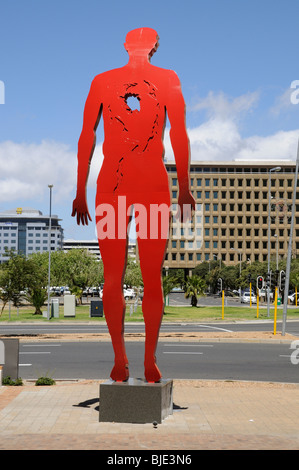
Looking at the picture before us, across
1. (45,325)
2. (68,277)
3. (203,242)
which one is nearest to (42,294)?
(45,325)

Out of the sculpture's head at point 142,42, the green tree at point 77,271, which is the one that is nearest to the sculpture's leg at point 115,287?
the sculpture's head at point 142,42

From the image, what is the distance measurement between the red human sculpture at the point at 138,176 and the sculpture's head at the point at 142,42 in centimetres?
24

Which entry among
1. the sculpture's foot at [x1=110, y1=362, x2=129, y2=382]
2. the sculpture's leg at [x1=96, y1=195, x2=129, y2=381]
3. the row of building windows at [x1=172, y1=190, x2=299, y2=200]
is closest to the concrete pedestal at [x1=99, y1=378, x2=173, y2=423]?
the sculpture's foot at [x1=110, y1=362, x2=129, y2=382]

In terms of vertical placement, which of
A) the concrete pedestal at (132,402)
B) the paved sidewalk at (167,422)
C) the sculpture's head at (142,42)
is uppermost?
A: the sculpture's head at (142,42)

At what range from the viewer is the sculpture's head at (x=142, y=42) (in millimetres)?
10047

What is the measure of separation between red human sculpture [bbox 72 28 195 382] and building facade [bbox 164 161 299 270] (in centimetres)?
12182

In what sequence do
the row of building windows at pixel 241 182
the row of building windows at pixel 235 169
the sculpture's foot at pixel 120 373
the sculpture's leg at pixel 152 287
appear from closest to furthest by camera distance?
1. the sculpture's leg at pixel 152 287
2. the sculpture's foot at pixel 120 373
3. the row of building windows at pixel 241 182
4. the row of building windows at pixel 235 169

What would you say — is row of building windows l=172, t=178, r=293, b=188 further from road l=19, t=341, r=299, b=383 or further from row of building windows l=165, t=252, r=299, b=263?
road l=19, t=341, r=299, b=383

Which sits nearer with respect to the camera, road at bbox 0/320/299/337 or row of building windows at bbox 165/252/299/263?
road at bbox 0/320/299/337

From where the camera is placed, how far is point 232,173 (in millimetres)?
132750

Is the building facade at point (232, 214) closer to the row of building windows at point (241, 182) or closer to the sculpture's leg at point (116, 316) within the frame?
the row of building windows at point (241, 182)

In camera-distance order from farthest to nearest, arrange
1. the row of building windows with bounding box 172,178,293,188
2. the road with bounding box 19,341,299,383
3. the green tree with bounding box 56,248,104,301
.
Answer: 1. the row of building windows with bounding box 172,178,293,188
2. the green tree with bounding box 56,248,104,301
3. the road with bounding box 19,341,299,383

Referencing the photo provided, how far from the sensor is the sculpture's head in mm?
10047

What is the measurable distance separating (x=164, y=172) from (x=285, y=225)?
12718cm
